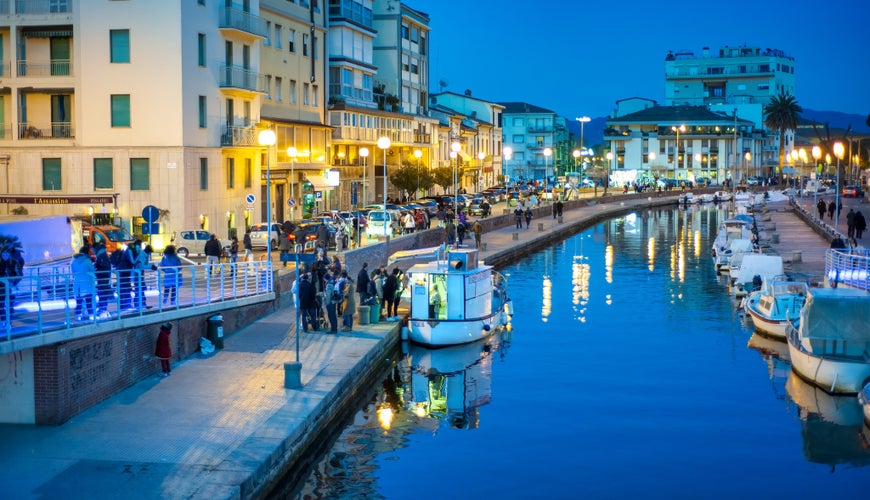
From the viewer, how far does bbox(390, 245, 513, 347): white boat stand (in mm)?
36344

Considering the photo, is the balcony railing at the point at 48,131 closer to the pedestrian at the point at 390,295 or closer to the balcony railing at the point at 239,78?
the balcony railing at the point at 239,78

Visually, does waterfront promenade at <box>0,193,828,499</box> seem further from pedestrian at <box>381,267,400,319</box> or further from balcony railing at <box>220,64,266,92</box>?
balcony railing at <box>220,64,266,92</box>

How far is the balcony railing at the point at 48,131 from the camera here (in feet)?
182

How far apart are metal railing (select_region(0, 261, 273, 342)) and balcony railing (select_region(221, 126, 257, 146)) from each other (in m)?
31.7

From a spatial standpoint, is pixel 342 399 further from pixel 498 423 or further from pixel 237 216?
pixel 237 216

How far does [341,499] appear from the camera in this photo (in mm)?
21859

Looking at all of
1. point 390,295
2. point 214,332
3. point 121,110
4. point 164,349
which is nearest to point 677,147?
point 121,110

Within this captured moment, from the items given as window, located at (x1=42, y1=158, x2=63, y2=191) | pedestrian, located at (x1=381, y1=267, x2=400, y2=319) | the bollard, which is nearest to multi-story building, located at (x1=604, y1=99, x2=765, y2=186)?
window, located at (x1=42, y1=158, x2=63, y2=191)

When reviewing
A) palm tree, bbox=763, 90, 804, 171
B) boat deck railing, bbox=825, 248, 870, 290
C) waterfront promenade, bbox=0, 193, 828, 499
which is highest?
palm tree, bbox=763, 90, 804, 171

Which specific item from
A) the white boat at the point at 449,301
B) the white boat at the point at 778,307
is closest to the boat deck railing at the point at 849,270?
the white boat at the point at 778,307

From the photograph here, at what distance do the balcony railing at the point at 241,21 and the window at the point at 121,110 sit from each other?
6.79 m

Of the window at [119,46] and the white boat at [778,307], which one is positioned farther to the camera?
the window at [119,46]

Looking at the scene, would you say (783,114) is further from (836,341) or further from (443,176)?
(836,341)

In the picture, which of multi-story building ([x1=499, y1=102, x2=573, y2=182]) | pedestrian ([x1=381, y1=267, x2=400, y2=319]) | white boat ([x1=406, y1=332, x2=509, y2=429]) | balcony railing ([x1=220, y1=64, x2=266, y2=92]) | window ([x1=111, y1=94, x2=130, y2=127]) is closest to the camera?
white boat ([x1=406, y1=332, x2=509, y2=429])
